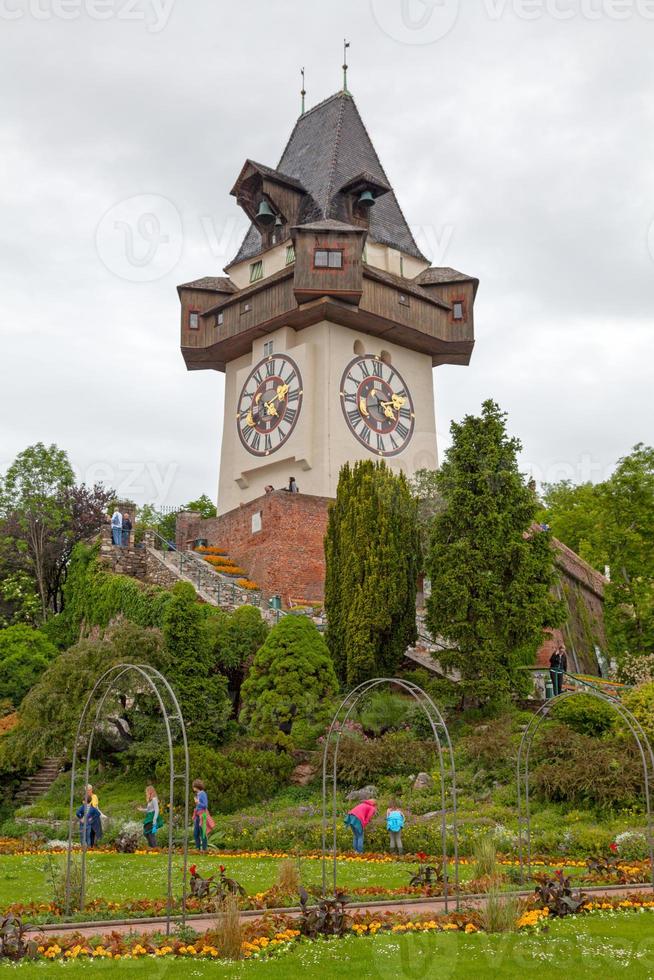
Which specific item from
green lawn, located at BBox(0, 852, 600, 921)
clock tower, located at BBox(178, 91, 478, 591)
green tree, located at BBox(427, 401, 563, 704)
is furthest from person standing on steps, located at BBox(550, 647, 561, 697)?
clock tower, located at BBox(178, 91, 478, 591)

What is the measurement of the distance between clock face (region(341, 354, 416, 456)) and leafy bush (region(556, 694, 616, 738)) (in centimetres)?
1974

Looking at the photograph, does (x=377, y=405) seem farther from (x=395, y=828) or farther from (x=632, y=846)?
(x=632, y=846)

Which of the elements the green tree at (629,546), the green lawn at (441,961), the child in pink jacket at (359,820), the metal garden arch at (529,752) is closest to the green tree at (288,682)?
the metal garden arch at (529,752)

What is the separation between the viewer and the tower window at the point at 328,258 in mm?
40344

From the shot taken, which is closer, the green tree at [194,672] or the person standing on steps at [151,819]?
the person standing on steps at [151,819]

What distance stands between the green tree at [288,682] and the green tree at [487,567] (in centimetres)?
304

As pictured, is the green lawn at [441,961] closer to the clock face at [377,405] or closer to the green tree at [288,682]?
Answer: the green tree at [288,682]

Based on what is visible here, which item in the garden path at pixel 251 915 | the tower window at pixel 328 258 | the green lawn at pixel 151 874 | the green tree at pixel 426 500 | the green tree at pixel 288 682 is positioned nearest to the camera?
the garden path at pixel 251 915

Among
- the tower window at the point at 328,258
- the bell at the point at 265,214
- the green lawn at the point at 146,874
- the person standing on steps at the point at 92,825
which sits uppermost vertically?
the bell at the point at 265,214

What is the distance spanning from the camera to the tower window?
40.3 metres

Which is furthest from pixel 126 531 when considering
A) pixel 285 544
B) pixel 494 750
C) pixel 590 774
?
pixel 590 774

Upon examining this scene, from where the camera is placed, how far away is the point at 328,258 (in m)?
40.3

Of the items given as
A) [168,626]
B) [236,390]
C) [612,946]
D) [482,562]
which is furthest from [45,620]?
[612,946]

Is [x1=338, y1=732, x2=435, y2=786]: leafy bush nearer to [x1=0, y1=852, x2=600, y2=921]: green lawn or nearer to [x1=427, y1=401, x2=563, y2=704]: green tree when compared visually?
[x1=427, y1=401, x2=563, y2=704]: green tree
